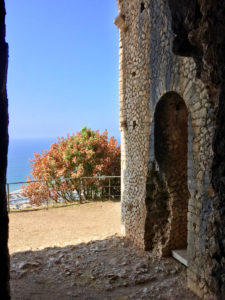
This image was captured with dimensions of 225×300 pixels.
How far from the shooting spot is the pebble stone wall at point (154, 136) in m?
4.47

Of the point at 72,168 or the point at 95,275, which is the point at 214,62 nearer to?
the point at 95,275

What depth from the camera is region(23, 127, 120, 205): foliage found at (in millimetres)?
13391

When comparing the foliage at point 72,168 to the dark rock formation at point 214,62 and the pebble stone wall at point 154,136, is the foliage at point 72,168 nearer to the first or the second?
the pebble stone wall at point 154,136

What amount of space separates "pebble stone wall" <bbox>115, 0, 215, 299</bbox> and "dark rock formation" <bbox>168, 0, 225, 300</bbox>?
2.35ft

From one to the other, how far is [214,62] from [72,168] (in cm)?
1106

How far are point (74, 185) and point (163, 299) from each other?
30.0 feet

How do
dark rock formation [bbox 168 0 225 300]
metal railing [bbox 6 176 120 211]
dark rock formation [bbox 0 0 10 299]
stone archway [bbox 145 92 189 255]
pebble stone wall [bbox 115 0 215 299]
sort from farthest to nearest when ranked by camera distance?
metal railing [bbox 6 176 120 211] < stone archway [bbox 145 92 189 255] < pebble stone wall [bbox 115 0 215 299] < dark rock formation [bbox 168 0 225 300] < dark rock formation [bbox 0 0 10 299]

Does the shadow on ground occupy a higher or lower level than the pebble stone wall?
lower

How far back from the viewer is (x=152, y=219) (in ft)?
21.5

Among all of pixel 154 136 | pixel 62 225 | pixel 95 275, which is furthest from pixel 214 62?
pixel 62 225

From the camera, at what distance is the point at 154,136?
20.1ft

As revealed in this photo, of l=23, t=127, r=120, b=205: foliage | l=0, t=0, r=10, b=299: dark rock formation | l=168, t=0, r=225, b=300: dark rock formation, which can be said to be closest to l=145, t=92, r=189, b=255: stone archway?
l=168, t=0, r=225, b=300: dark rock formation

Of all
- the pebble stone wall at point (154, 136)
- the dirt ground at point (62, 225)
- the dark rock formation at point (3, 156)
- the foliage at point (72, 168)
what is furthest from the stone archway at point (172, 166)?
the foliage at point (72, 168)

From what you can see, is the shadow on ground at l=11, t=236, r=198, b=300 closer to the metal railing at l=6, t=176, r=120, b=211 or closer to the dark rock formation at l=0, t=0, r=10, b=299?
the dark rock formation at l=0, t=0, r=10, b=299
